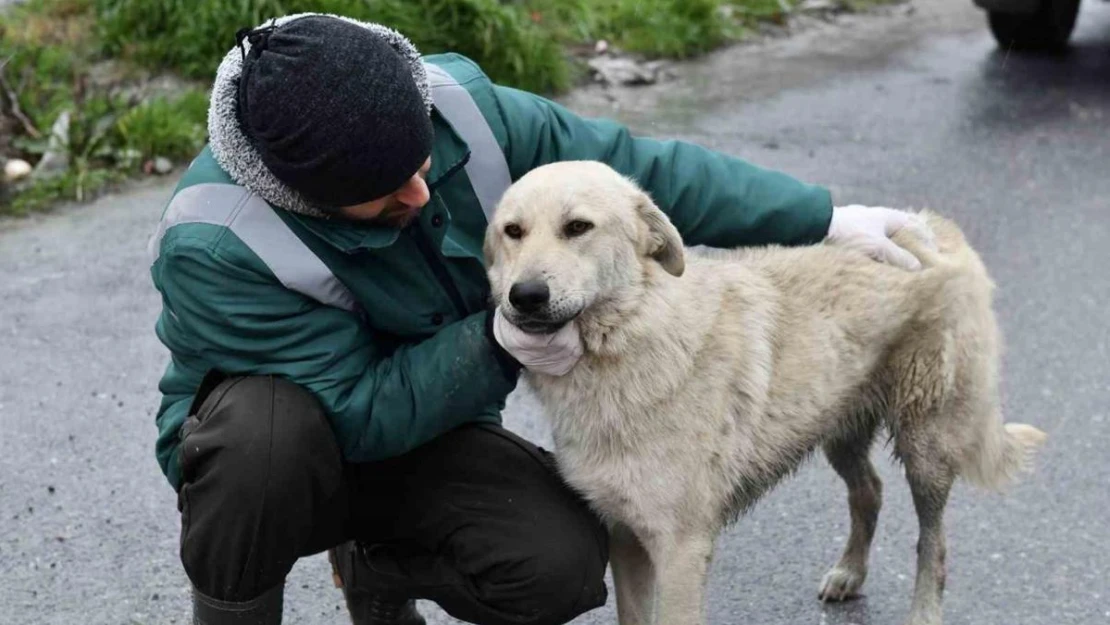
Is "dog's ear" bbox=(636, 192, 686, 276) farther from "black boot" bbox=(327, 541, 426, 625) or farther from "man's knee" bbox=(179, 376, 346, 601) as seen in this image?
"black boot" bbox=(327, 541, 426, 625)

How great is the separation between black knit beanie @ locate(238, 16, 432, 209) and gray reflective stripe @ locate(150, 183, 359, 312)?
0.36ft

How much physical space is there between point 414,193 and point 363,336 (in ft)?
1.13

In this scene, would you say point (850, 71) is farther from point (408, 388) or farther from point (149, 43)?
point (408, 388)

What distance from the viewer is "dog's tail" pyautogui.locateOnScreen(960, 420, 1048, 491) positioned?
3596mm

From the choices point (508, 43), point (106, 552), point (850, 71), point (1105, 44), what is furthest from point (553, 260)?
point (1105, 44)

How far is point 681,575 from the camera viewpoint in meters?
3.07

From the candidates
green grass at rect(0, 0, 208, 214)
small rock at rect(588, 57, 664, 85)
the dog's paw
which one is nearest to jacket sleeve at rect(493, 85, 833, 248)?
the dog's paw

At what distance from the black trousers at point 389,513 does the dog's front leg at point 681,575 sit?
14 cm

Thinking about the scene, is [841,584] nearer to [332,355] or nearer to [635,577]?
[635,577]

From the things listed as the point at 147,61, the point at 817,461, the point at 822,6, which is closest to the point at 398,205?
the point at 817,461

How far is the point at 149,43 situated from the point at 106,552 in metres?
4.18

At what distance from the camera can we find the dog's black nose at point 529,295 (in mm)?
2729

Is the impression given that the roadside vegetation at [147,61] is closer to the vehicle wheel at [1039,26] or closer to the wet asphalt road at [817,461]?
the wet asphalt road at [817,461]

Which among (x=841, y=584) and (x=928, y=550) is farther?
(x=841, y=584)
